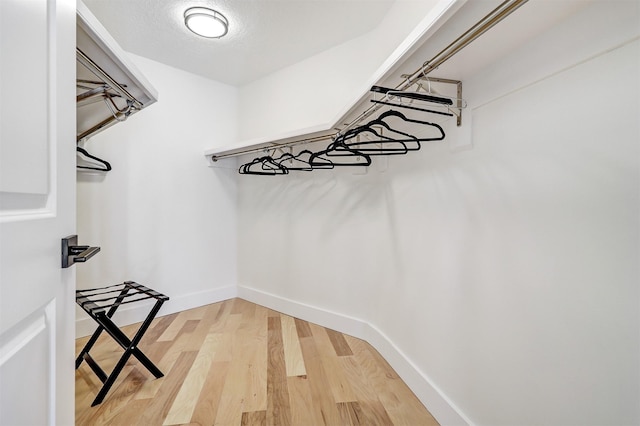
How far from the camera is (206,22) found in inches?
76.8

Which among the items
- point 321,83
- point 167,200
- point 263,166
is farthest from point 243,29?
point 167,200

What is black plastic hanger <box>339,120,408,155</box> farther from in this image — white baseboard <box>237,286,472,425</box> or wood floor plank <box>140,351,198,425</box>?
wood floor plank <box>140,351,198,425</box>

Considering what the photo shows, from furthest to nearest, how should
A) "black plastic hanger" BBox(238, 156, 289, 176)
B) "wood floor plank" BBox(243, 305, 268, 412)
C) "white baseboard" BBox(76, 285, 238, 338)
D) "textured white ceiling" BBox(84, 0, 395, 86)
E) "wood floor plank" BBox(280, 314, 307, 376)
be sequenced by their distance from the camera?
1. "white baseboard" BBox(76, 285, 238, 338)
2. "black plastic hanger" BBox(238, 156, 289, 176)
3. "textured white ceiling" BBox(84, 0, 395, 86)
4. "wood floor plank" BBox(280, 314, 307, 376)
5. "wood floor plank" BBox(243, 305, 268, 412)

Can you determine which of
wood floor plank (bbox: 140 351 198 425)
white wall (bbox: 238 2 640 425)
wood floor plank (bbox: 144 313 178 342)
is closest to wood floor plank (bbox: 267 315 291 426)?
wood floor plank (bbox: 140 351 198 425)

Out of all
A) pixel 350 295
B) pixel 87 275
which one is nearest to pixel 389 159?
pixel 350 295

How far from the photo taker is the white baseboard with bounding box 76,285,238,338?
84.9 inches

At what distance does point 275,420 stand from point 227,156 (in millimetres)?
2271

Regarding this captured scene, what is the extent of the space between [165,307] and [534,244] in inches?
110

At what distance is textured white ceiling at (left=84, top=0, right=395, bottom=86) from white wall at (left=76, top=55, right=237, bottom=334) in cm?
31

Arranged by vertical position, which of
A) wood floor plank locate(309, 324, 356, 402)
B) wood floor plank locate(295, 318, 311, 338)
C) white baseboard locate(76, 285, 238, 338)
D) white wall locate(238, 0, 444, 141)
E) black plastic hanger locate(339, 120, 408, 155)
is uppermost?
white wall locate(238, 0, 444, 141)

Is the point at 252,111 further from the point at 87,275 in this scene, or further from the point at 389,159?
the point at 87,275

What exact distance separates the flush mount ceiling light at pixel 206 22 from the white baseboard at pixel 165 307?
7.44 feet

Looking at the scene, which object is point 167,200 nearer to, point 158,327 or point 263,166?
point 263,166

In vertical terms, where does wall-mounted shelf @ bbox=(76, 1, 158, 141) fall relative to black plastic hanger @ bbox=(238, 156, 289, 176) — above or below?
above
